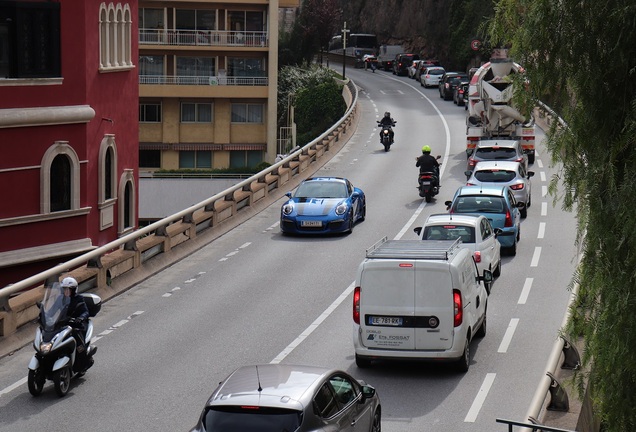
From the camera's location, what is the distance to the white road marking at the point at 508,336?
1922cm

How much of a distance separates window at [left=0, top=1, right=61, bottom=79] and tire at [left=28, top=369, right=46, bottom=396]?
1219 centimetres

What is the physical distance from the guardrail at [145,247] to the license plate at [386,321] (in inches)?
234

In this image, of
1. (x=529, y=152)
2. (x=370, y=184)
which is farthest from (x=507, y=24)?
(x=529, y=152)

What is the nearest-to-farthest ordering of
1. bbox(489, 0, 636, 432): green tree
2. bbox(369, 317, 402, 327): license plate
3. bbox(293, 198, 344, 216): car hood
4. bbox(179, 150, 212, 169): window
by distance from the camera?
bbox(489, 0, 636, 432): green tree < bbox(369, 317, 402, 327): license plate < bbox(293, 198, 344, 216): car hood < bbox(179, 150, 212, 169): window

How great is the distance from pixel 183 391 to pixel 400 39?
101 metres

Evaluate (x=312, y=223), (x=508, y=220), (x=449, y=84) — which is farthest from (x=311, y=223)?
(x=449, y=84)

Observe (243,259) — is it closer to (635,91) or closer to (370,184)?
(370,184)

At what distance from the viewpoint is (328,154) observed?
46375 millimetres

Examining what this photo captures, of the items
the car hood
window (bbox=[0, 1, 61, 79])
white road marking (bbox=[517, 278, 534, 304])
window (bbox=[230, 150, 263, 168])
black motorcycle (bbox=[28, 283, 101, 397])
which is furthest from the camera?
window (bbox=[230, 150, 263, 168])

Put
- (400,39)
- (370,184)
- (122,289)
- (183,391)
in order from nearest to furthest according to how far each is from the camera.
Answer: (183,391) → (122,289) → (370,184) → (400,39)

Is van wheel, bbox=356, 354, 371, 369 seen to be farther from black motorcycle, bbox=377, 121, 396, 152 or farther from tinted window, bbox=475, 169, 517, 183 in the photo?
black motorcycle, bbox=377, 121, 396, 152

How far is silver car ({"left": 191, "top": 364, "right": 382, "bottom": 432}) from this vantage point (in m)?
11.2

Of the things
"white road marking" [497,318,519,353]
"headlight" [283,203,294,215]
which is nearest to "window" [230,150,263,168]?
"headlight" [283,203,294,215]

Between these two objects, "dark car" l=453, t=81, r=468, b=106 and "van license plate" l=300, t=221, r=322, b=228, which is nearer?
"van license plate" l=300, t=221, r=322, b=228
